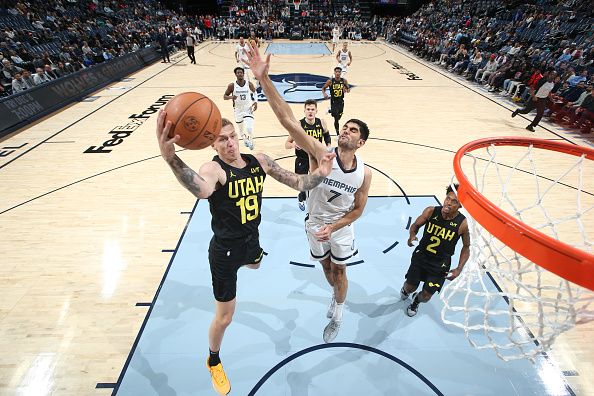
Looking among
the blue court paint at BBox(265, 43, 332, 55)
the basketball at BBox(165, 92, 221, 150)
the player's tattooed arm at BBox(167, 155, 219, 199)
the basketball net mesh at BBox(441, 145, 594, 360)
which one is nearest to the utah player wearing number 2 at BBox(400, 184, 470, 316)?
the basketball net mesh at BBox(441, 145, 594, 360)

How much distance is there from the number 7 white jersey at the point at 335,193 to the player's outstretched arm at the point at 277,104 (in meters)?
0.24

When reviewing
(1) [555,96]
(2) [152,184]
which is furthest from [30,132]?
(1) [555,96]

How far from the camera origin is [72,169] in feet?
24.4

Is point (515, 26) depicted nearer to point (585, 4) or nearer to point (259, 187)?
point (585, 4)

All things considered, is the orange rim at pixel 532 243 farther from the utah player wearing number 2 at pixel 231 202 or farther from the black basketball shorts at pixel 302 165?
the black basketball shorts at pixel 302 165

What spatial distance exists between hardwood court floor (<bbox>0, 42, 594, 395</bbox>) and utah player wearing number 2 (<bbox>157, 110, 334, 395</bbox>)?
147 centimetres

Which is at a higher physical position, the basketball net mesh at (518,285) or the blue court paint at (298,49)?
the basketball net mesh at (518,285)

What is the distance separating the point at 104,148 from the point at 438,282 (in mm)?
7898

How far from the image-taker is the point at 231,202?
2.84 metres

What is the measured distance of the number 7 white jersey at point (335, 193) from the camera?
10.8 ft

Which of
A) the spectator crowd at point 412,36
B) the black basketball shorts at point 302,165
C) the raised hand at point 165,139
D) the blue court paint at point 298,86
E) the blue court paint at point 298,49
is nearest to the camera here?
the raised hand at point 165,139

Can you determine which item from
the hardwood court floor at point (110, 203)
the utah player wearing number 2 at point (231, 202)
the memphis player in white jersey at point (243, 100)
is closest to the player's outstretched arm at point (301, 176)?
the utah player wearing number 2 at point (231, 202)

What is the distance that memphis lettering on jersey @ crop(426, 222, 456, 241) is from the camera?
3.56 m

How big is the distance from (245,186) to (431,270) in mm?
2161
